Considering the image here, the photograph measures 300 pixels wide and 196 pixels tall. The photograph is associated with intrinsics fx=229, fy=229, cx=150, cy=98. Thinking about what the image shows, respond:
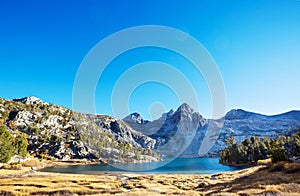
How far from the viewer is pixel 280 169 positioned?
55.7m

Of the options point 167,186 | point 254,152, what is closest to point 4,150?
point 167,186

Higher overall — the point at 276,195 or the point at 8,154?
the point at 8,154

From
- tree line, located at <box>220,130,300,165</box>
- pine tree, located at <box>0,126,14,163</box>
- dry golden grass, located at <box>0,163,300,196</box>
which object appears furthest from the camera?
Answer: tree line, located at <box>220,130,300,165</box>

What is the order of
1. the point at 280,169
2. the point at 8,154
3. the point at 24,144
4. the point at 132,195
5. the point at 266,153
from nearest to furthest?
the point at 132,195
the point at 280,169
the point at 8,154
the point at 266,153
the point at 24,144

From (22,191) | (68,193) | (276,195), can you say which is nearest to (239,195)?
(276,195)

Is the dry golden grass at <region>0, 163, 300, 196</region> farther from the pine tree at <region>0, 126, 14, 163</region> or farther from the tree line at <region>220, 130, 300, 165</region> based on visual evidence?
the tree line at <region>220, 130, 300, 165</region>

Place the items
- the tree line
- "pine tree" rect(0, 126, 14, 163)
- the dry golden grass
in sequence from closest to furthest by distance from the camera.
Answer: the dry golden grass
"pine tree" rect(0, 126, 14, 163)
the tree line

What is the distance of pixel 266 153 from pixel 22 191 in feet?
517

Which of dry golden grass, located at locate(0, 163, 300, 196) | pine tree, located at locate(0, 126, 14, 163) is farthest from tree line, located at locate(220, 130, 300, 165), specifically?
pine tree, located at locate(0, 126, 14, 163)

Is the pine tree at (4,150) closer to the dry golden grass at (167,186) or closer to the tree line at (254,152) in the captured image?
the dry golden grass at (167,186)

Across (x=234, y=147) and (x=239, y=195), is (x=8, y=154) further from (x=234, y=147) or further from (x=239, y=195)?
→ (x=234, y=147)

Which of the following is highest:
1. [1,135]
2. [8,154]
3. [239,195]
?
[1,135]

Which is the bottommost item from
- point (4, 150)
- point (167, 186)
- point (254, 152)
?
point (167, 186)

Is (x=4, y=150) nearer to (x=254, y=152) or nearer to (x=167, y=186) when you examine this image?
(x=167, y=186)
